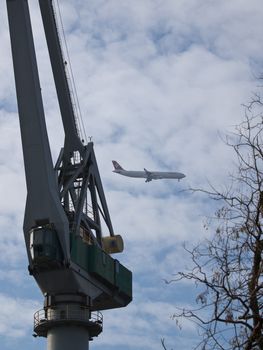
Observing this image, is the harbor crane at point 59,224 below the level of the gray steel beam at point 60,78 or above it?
below

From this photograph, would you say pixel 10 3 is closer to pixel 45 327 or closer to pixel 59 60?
pixel 59 60

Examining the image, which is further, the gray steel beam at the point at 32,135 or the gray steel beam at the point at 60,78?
the gray steel beam at the point at 60,78

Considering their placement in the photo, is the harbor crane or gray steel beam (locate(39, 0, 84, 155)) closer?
the harbor crane

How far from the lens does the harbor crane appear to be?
65.8 metres

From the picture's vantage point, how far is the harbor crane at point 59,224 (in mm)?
65750

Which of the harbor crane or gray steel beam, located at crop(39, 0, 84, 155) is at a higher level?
gray steel beam, located at crop(39, 0, 84, 155)

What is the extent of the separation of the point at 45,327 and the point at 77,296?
439 cm

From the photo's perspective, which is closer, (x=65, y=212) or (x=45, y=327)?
(x=45, y=327)

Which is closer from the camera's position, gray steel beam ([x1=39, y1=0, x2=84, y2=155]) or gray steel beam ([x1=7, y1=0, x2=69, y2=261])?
gray steel beam ([x1=7, y1=0, x2=69, y2=261])

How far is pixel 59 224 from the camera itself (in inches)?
2571

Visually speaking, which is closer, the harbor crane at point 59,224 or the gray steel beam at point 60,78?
the harbor crane at point 59,224

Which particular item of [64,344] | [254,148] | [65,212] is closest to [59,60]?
[65,212]

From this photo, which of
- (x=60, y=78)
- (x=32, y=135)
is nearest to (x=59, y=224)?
(x=32, y=135)

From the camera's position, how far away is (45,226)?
65.2m
